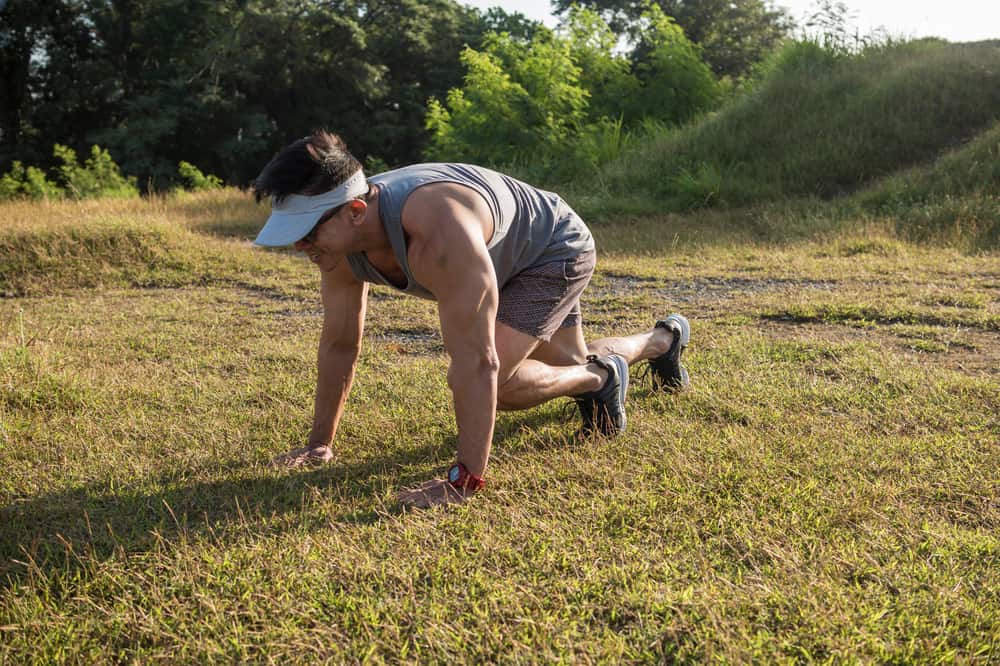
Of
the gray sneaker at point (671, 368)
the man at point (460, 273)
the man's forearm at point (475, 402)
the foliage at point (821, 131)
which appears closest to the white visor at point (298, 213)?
the man at point (460, 273)

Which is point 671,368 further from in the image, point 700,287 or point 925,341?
point 700,287

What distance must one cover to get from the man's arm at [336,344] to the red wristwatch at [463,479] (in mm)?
704

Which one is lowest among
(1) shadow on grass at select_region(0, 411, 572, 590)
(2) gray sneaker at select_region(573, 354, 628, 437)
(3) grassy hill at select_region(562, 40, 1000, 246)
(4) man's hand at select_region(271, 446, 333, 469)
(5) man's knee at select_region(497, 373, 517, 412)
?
(1) shadow on grass at select_region(0, 411, 572, 590)

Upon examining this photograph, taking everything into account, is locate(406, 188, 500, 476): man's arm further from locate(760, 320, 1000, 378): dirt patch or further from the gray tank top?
locate(760, 320, 1000, 378): dirt patch

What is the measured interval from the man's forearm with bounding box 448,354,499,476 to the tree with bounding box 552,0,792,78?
29.2 metres

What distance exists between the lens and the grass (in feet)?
7.61

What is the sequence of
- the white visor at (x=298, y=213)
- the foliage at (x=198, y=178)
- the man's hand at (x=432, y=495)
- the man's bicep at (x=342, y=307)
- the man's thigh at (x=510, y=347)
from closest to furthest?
the white visor at (x=298, y=213), the man's hand at (x=432, y=495), the man's thigh at (x=510, y=347), the man's bicep at (x=342, y=307), the foliage at (x=198, y=178)

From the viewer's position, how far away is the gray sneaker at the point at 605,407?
12.0 ft

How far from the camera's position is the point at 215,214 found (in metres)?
13.0

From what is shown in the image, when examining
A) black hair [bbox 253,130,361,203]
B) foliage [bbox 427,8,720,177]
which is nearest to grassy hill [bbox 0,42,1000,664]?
black hair [bbox 253,130,361,203]

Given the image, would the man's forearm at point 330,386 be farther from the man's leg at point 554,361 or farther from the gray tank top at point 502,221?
the man's leg at point 554,361

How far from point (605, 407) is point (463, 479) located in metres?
0.88

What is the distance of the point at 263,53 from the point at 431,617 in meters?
29.4

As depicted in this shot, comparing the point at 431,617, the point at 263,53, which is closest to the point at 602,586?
the point at 431,617
